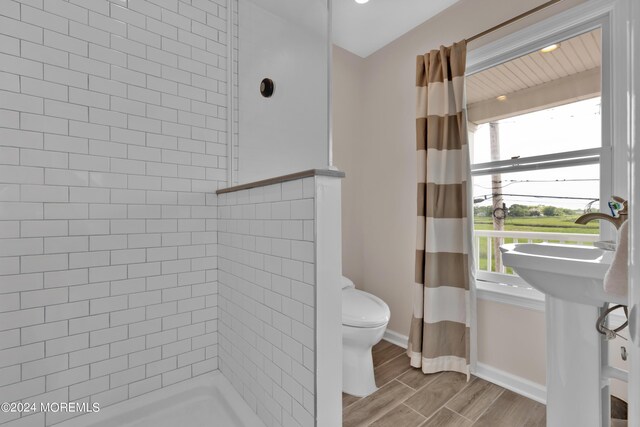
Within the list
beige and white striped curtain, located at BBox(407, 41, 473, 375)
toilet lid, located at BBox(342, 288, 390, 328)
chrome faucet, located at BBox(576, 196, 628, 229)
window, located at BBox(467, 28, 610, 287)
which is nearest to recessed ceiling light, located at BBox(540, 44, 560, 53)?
window, located at BBox(467, 28, 610, 287)

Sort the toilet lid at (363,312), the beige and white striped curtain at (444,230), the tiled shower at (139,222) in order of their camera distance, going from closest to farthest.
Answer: the tiled shower at (139,222)
the toilet lid at (363,312)
the beige and white striped curtain at (444,230)

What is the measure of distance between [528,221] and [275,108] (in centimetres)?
167

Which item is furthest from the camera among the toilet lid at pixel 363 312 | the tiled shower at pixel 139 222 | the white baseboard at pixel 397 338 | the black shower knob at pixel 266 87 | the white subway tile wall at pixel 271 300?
the white baseboard at pixel 397 338

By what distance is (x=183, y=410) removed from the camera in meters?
1.20

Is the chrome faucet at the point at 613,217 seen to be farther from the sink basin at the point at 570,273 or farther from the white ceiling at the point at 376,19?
the white ceiling at the point at 376,19

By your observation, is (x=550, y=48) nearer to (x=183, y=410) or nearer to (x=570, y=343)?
(x=570, y=343)

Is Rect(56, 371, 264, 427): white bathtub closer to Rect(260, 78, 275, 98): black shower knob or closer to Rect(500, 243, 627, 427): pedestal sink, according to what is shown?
Rect(500, 243, 627, 427): pedestal sink

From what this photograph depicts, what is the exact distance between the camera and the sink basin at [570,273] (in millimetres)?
877

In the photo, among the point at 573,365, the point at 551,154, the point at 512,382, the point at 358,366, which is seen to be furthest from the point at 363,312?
the point at 551,154

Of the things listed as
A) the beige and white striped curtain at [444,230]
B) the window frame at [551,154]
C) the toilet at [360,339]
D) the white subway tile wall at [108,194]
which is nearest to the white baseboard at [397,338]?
the beige and white striped curtain at [444,230]

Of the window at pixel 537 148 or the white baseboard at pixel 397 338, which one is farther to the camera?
the white baseboard at pixel 397 338

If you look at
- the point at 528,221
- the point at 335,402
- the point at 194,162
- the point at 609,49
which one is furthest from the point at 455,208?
the point at 194,162

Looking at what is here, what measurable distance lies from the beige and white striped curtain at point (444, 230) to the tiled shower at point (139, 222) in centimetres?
123

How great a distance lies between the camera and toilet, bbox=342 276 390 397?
161 centimetres
